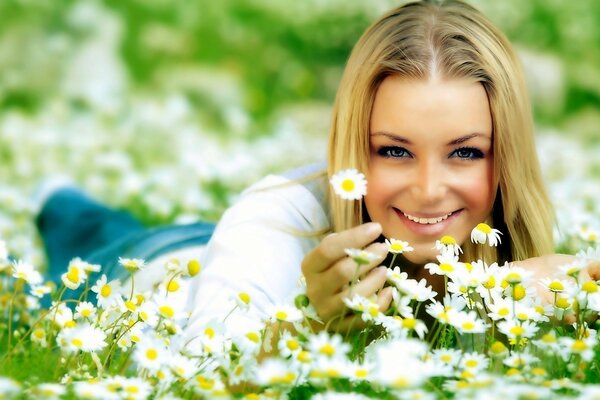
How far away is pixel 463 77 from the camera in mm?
2309

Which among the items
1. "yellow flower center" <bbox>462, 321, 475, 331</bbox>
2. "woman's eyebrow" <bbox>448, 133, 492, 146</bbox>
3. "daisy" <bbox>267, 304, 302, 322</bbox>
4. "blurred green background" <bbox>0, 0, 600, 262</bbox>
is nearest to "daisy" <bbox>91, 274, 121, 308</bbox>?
"daisy" <bbox>267, 304, 302, 322</bbox>

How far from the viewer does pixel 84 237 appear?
4078 millimetres

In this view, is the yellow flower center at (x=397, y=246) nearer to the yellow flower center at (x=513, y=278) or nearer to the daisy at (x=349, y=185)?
the daisy at (x=349, y=185)

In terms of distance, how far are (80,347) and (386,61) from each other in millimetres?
1002

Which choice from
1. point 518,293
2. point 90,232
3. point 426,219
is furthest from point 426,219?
point 90,232

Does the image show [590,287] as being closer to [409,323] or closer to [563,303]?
[563,303]

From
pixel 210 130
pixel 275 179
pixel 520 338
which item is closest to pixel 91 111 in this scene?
pixel 210 130

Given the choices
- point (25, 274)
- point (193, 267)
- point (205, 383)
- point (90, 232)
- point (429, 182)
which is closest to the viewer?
point (205, 383)

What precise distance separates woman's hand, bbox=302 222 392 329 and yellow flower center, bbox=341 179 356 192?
0.12 metres

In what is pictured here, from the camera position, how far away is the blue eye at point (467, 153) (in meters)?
2.29

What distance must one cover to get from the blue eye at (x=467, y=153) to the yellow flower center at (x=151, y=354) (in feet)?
3.00

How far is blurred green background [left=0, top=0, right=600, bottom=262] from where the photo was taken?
7523mm

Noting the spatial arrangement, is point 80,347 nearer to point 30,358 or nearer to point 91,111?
point 30,358

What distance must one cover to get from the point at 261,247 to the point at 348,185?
0.53m
